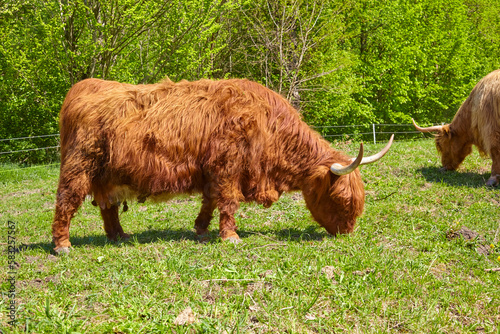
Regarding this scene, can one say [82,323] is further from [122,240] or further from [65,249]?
[122,240]

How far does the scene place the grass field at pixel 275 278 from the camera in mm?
3490

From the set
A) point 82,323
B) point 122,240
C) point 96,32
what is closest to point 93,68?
point 96,32

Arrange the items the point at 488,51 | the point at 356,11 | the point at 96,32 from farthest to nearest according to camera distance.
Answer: the point at 488,51 < the point at 356,11 < the point at 96,32

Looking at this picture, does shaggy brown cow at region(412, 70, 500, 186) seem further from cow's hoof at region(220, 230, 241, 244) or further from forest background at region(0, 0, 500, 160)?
forest background at region(0, 0, 500, 160)

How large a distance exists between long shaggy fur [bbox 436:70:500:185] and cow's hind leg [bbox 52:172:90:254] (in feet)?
23.6

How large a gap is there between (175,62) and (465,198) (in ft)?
35.6

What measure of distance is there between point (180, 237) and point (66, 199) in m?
1.46

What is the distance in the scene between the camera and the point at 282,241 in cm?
554

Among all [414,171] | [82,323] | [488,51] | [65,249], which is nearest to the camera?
[82,323]

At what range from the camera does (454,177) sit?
9.47m

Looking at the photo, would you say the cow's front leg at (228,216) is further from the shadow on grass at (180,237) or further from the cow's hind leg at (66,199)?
the cow's hind leg at (66,199)

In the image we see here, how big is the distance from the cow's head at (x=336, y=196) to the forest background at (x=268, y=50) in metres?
9.14

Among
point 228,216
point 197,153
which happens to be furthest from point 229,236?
point 197,153

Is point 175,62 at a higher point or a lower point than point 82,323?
higher
